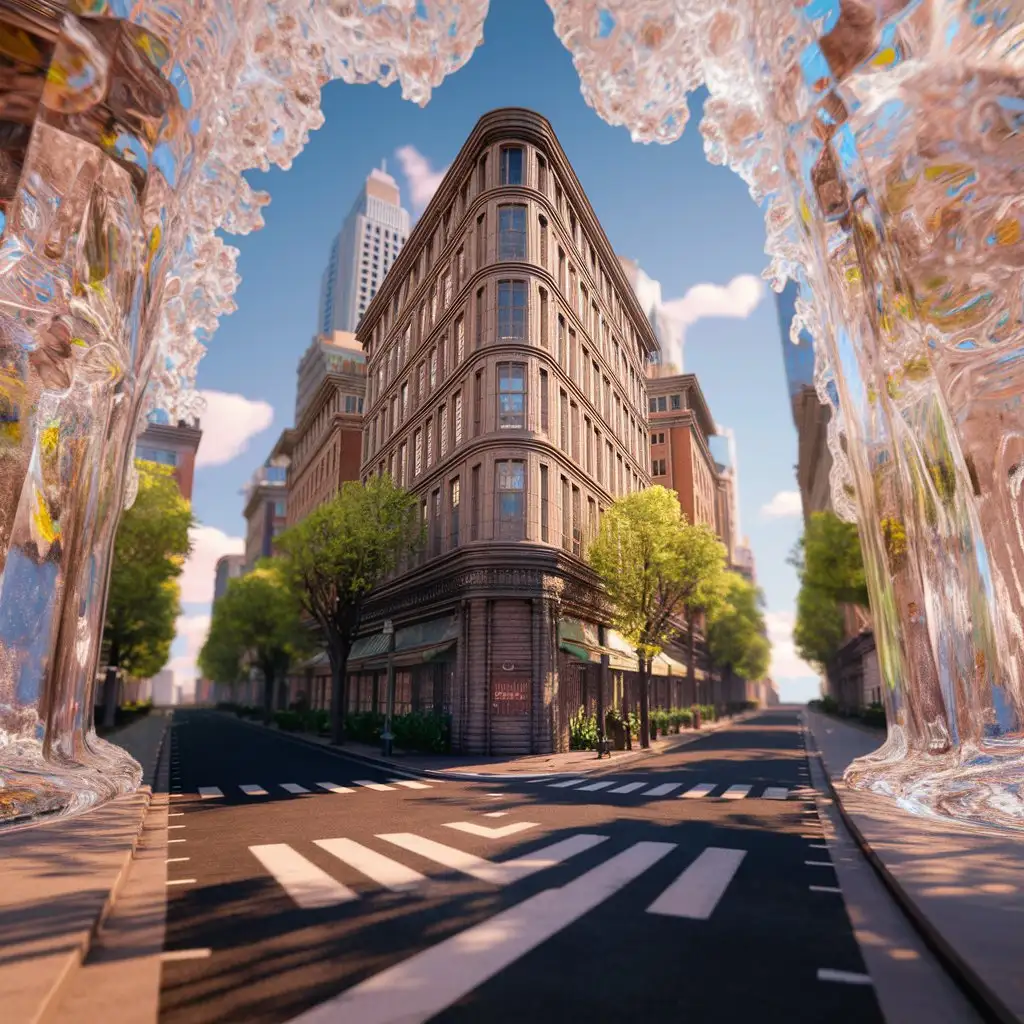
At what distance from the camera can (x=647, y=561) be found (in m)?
28.9

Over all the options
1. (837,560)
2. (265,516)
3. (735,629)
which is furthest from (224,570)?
(837,560)

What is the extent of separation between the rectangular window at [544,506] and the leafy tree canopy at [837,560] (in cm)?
1484

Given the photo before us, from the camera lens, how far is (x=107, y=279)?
8.65m

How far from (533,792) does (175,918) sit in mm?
9681

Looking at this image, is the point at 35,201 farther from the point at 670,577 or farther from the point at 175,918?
the point at 670,577

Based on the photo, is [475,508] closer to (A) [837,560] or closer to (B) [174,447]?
(A) [837,560]

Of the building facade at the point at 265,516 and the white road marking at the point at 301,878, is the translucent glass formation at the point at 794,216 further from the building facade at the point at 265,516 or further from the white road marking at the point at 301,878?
the building facade at the point at 265,516

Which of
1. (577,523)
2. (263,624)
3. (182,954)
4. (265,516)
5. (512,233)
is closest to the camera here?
(182,954)

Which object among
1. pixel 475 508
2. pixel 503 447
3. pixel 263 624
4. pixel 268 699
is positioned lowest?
pixel 268 699

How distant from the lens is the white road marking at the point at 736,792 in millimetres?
13891

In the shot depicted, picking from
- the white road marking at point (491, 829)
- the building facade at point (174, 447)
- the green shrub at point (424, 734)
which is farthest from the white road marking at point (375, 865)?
the building facade at point (174, 447)

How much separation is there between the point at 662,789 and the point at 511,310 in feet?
67.2

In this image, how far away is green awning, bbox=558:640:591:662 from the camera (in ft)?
89.2

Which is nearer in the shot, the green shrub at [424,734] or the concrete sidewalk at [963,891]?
the concrete sidewalk at [963,891]
